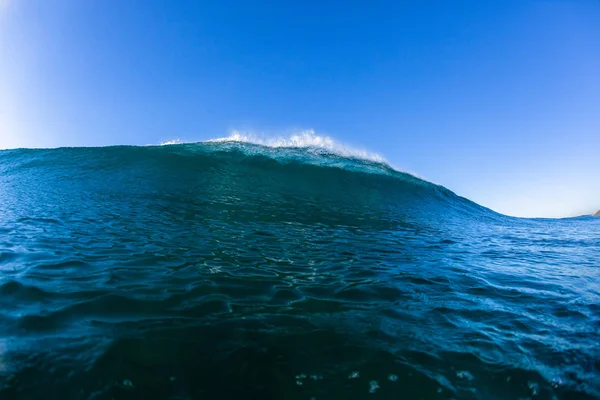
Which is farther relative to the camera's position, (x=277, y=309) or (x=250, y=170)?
(x=250, y=170)

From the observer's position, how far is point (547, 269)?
5.26 m

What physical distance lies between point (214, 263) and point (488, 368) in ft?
11.0

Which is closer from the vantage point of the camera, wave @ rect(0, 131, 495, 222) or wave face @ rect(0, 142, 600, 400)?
wave face @ rect(0, 142, 600, 400)

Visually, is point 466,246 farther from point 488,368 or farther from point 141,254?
point 141,254

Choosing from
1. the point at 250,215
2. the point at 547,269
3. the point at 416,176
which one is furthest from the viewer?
the point at 416,176

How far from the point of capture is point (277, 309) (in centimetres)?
309

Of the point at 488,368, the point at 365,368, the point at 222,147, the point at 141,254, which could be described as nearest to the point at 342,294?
the point at 365,368

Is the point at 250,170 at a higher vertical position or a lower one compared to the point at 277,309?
higher

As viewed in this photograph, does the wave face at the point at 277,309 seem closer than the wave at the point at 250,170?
Yes

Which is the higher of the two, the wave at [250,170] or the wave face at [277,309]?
the wave at [250,170]

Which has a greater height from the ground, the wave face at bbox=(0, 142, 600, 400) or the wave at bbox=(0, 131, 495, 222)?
the wave at bbox=(0, 131, 495, 222)

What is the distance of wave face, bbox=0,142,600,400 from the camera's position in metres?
2.13

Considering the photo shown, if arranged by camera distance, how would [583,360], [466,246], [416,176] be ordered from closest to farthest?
[583,360], [466,246], [416,176]

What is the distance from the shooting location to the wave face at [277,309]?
7.00 ft
